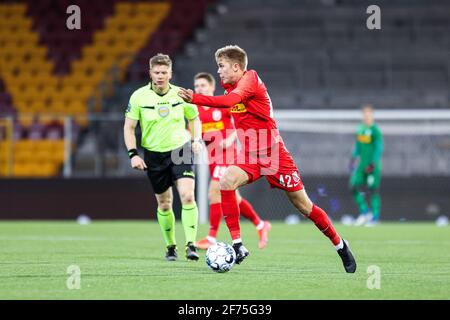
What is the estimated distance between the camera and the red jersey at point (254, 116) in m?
8.00

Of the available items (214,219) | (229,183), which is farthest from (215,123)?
(229,183)

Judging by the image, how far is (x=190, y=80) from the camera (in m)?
19.7

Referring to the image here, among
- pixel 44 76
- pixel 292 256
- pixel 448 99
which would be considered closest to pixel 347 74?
pixel 448 99

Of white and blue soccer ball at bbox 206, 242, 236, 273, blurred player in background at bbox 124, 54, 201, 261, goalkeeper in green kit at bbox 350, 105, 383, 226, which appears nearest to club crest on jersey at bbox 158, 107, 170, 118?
blurred player in background at bbox 124, 54, 201, 261

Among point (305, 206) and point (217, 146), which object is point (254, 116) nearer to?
point (305, 206)

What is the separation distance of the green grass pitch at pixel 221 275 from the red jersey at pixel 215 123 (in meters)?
1.37

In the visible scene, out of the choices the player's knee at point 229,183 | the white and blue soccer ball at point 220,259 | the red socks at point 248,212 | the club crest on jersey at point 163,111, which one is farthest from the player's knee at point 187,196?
the red socks at point 248,212

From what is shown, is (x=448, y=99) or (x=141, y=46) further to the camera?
(x=141, y=46)

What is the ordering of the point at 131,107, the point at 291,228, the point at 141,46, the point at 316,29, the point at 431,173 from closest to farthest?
1. the point at 131,107
2. the point at 291,228
3. the point at 431,173
4. the point at 316,29
5. the point at 141,46

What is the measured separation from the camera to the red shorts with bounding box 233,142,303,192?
7957mm

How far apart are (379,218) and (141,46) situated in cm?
732

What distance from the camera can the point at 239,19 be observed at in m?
21.5

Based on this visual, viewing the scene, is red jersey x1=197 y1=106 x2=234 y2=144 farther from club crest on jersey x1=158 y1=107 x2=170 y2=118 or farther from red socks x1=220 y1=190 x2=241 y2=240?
red socks x1=220 y1=190 x2=241 y2=240

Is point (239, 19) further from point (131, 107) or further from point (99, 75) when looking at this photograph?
point (131, 107)
